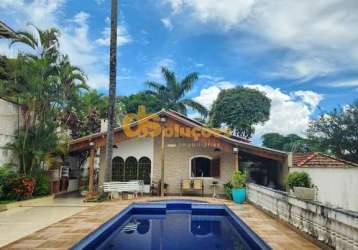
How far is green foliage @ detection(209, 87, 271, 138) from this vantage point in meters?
39.6

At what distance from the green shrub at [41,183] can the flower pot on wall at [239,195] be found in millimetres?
8580

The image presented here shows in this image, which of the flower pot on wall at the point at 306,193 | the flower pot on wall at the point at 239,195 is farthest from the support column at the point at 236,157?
the flower pot on wall at the point at 306,193

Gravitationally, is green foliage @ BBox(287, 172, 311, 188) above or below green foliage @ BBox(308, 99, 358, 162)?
below

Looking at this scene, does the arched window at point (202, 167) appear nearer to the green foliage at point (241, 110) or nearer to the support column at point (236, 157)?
the support column at point (236, 157)

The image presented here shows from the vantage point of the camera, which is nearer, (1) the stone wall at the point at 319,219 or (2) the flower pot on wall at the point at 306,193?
(1) the stone wall at the point at 319,219

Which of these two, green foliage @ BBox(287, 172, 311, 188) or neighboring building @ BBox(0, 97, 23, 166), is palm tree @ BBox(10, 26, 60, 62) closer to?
neighboring building @ BBox(0, 97, 23, 166)

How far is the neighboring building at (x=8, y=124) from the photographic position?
13693 mm

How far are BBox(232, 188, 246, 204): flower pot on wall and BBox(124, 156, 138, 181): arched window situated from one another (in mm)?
6378

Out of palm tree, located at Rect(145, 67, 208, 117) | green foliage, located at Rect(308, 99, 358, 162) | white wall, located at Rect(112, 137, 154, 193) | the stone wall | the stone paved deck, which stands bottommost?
the stone paved deck

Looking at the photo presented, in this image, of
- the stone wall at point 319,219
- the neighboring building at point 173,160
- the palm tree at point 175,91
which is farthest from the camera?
the palm tree at point 175,91

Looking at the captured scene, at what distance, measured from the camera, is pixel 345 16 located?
42.5 ft

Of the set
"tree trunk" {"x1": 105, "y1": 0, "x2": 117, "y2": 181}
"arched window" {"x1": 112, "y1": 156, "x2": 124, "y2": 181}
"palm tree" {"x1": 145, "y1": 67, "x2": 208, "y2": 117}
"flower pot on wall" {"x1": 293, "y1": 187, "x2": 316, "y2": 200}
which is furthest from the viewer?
"palm tree" {"x1": 145, "y1": 67, "x2": 208, "y2": 117}

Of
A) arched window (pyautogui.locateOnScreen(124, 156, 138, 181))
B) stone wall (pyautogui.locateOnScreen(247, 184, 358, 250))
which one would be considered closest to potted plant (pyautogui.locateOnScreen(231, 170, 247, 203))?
stone wall (pyautogui.locateOnScreen(247, 184, 358, 250))

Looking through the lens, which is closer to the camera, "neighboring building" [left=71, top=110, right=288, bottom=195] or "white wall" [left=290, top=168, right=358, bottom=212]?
"white wall" [left=290, top=168, right=358, bottom=212]
